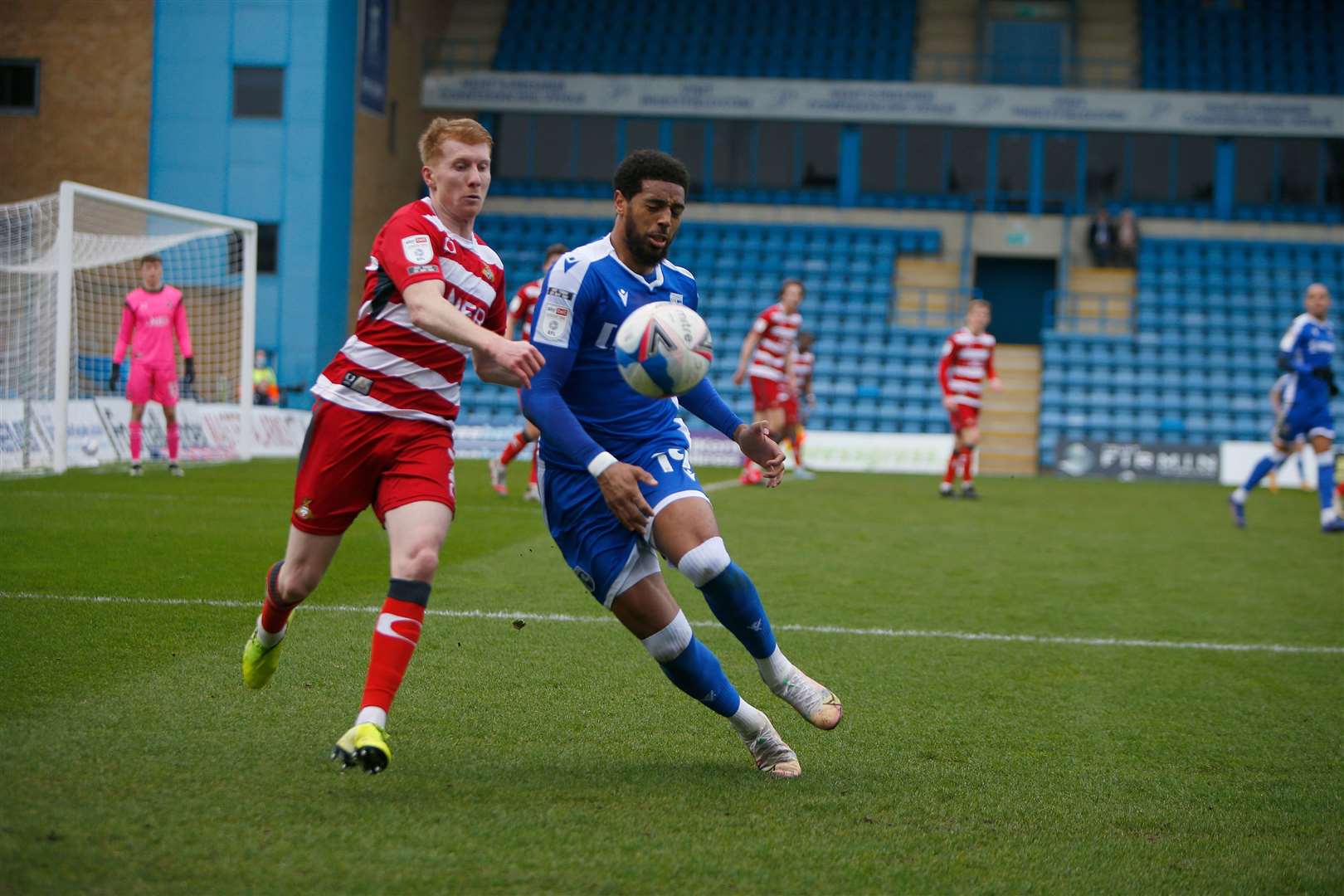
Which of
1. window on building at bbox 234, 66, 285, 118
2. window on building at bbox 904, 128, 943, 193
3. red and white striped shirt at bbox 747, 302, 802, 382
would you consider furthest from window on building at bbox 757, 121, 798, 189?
red and white striped shirt at bbox 747, 302, 802, 382

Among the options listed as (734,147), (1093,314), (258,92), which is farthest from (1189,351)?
Result: (258,92)

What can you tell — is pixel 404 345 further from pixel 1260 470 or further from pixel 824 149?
pixel 824 149

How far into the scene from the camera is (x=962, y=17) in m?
34.1

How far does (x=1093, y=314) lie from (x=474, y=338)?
2815 cm

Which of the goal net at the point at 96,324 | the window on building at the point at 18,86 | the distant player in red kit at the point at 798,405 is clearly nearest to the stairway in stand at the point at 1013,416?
the distant player in red kit at the point at 798,405

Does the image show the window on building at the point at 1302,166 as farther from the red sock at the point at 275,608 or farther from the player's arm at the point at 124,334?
the red sock at the point at 275,608

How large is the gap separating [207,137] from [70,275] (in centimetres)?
1209

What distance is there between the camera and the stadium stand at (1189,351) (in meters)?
27.0

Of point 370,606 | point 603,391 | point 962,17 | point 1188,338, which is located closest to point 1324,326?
point 370,606

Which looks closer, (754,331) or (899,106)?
(754,331)

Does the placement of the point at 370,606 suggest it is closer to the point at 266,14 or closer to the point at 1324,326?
the point at 1324,326

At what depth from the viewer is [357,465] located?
Answer: 4.54m

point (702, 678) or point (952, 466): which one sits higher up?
point (702, 678)

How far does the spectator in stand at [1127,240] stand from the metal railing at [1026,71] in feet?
11.5
